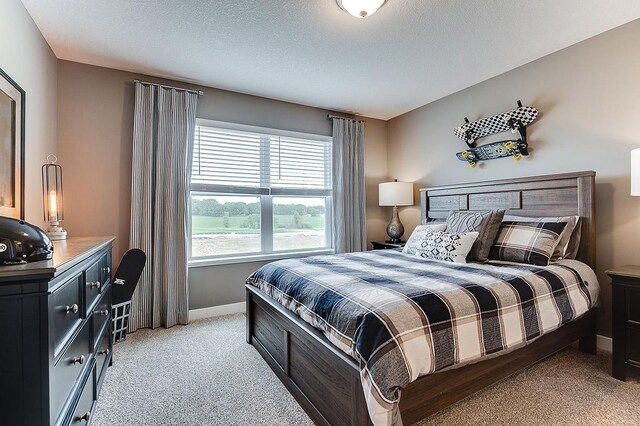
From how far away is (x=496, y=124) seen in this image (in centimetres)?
313

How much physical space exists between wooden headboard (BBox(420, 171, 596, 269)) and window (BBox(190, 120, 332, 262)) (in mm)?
1547

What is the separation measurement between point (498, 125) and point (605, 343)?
210cm

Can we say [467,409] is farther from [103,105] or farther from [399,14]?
[103,105]

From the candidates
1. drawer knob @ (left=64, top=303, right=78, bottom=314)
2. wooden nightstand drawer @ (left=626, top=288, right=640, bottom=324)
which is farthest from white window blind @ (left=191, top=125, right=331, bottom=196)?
wooden nightstand drawer @ (left=626, top=288, right=640, bottom=324)

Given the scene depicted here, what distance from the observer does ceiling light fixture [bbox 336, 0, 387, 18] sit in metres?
1.98

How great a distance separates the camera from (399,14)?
2.19m

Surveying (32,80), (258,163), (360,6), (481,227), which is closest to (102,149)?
(32,80)

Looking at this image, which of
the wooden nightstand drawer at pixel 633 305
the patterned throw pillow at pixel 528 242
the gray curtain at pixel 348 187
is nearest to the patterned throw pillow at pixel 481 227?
the patterned throw pillow at pixel 528 242

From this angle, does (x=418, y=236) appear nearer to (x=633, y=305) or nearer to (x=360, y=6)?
(x=633, y=305)

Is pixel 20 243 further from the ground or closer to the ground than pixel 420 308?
further from the ground

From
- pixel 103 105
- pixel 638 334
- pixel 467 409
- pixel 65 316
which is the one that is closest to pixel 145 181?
pixel 103 105

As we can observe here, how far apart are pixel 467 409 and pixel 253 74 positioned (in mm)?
3221

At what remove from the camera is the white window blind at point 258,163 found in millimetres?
3455

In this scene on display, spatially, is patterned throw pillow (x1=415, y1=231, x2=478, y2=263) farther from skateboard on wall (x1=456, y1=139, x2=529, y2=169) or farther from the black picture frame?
the black picture frame
